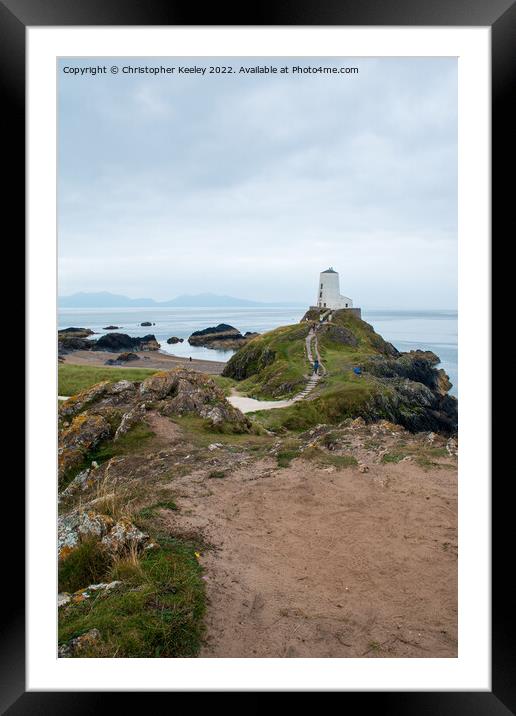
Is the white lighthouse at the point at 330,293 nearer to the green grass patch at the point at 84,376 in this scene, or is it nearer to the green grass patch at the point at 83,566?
the green grass patch at the point at 84,376

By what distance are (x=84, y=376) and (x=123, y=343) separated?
788cm

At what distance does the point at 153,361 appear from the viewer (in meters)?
19.3

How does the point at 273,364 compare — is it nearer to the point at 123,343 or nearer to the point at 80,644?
the point at 123,343

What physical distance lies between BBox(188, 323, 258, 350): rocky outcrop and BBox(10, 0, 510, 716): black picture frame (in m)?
18.2

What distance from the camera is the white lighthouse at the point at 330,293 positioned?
18609 millimetres

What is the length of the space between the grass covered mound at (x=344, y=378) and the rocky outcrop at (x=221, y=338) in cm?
252

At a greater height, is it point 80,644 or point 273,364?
point 273,364

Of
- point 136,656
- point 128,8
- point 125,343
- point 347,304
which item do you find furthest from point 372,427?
point 125,343

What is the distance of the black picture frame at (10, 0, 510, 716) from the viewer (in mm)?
2658

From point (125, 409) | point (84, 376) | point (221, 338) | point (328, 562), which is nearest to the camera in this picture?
point (328, 562)

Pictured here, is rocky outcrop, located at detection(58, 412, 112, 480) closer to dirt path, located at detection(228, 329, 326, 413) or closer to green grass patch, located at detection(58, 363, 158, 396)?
green grass patch, located at detection(58, 363, 158, 396)

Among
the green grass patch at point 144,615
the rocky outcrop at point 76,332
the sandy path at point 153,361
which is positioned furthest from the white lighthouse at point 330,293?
the green grass patch at point 144,615

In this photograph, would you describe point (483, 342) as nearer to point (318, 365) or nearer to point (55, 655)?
point (55, 655)

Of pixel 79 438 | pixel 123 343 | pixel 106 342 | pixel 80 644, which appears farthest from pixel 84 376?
pixel 80 644
